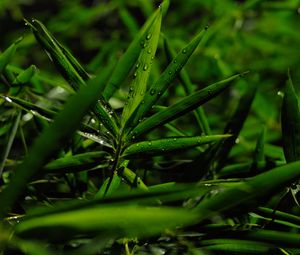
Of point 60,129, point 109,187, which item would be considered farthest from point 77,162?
point 60,129

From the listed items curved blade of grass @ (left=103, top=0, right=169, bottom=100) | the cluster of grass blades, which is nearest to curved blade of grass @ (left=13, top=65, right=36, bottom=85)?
the cluster of grass blades

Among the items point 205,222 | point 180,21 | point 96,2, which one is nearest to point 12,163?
point 205,222

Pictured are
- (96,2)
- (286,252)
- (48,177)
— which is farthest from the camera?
(96,2)

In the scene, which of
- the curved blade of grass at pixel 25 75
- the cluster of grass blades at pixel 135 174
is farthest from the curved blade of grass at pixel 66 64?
the curved blade of grass at pixel 25 75

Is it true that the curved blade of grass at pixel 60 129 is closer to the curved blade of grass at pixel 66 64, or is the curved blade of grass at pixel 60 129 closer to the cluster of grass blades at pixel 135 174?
the cluster of grass blades at pixel 135 174

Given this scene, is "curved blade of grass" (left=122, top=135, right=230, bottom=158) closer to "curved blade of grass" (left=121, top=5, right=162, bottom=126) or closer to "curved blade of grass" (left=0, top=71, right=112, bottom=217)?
"curved blade of grass" (left=121, top=5, right=162, bottom=126)

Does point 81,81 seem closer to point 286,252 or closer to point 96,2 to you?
point 286,252

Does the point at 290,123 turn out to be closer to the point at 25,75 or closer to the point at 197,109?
the point at 197,109
